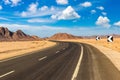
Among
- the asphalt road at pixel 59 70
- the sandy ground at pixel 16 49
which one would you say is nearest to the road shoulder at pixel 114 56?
the asphalt road at pixel 59 70

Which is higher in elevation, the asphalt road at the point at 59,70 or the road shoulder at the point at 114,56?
the asphalt road at the point at 59,70

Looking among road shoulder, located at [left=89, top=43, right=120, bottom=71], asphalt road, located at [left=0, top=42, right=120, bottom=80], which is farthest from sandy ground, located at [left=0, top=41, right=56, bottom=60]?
road shoulder, located at [left=89, top=43, right=120, bottom=71]

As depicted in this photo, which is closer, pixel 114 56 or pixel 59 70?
pixel 59 70

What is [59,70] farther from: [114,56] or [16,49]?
[16,49]

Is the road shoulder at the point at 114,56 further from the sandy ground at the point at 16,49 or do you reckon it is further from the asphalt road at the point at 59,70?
the sandy ground at the point at 16,49

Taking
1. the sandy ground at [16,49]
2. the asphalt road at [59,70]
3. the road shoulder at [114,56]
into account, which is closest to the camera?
the asphalt road at [59,70]

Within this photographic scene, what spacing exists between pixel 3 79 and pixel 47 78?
1.87 metres

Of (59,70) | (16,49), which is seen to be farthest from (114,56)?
(16,49)

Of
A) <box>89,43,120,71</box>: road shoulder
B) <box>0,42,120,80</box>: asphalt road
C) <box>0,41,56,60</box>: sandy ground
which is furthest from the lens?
<box>0,41,56,60</box>: sandy ground

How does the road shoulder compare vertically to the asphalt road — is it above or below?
below

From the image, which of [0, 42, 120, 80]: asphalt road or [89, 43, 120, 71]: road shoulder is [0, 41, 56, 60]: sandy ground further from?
[89, 43, 120, 71]: road shoulder

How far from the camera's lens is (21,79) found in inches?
371

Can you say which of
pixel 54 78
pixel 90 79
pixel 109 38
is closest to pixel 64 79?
pixel 54 78

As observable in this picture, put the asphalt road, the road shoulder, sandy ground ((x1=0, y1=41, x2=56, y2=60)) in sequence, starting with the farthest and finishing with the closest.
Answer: sandy ground ((x1=0, y1=41, x2=56, y2=60)), the road shoulder, the asphalt road
